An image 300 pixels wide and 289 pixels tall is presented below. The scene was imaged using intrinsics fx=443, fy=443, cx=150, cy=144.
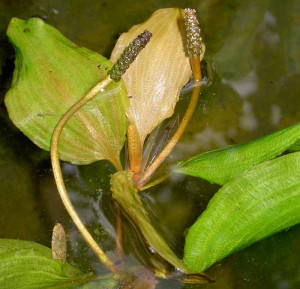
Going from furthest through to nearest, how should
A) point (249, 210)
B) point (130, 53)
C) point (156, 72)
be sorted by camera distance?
point (156, 72) → point (130, 53) → point (249, 210)

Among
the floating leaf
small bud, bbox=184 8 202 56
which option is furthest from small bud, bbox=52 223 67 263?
small bud, bbox=184 8 202 56

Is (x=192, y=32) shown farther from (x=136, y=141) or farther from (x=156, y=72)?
(x=136, y=141)

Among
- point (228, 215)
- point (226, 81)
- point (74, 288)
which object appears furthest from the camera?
point (226, 81)

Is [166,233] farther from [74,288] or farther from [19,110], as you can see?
[19,110]

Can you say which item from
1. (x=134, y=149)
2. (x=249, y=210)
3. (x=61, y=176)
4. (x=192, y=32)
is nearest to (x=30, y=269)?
(x=61, y=176)

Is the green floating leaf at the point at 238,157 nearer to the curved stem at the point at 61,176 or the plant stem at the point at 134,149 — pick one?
the plant stem at the point at 134,149

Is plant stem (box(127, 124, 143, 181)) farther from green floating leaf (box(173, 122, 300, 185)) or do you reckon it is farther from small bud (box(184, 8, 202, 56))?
small bud (box(184, 8, 202, 56))

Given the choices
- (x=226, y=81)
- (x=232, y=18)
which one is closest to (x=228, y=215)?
(x=226, y=81)
